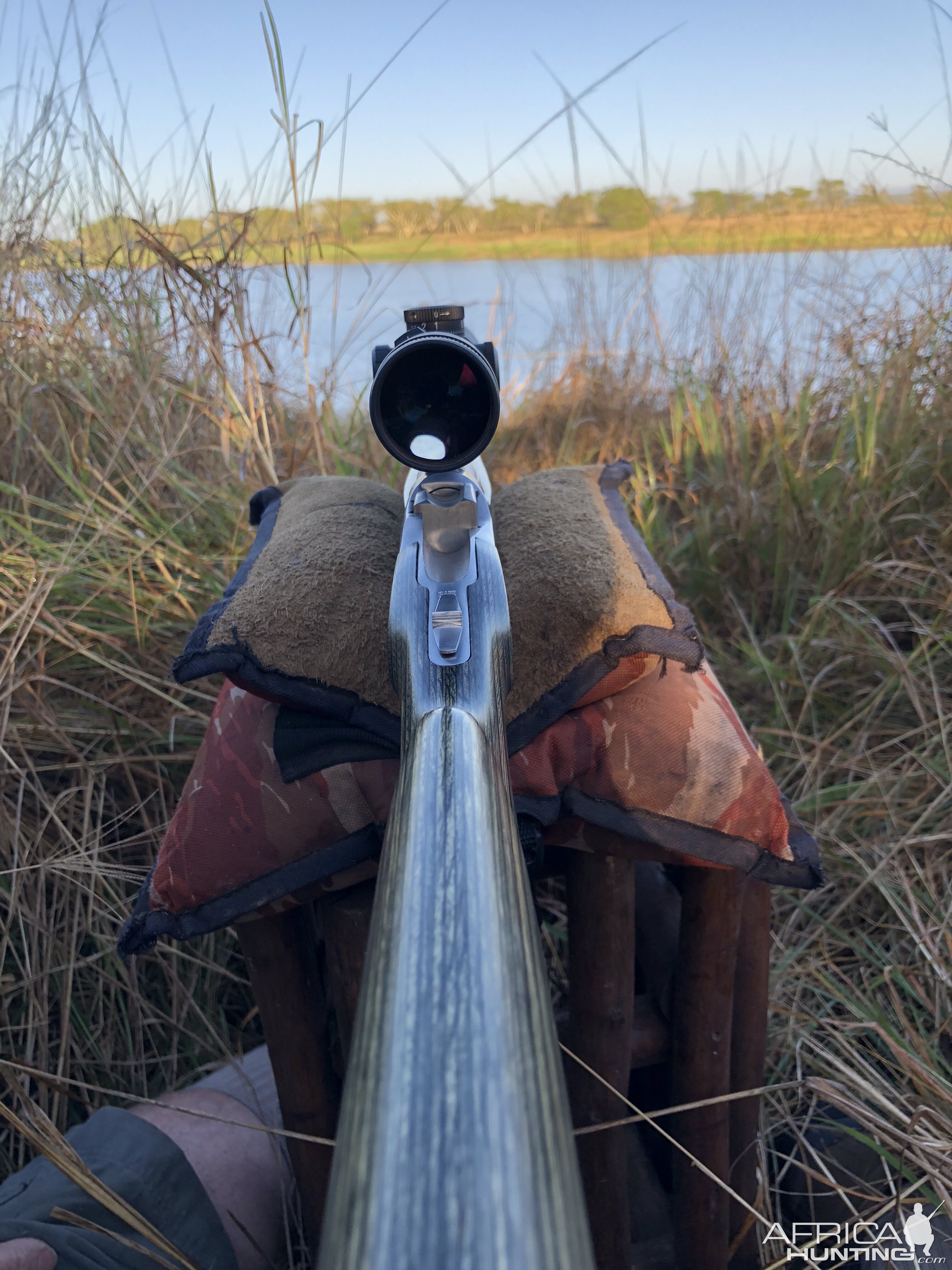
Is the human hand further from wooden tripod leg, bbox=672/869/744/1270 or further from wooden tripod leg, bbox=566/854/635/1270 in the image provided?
wooden tripod leg, bbox=672/869/744/1270

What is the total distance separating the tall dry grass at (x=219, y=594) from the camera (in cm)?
135

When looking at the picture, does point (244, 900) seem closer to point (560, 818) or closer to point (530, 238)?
point (560, 818)

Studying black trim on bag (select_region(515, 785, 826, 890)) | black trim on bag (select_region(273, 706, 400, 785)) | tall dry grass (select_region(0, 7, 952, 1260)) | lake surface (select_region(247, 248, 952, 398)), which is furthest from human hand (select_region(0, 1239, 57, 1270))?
lake surface (select_region(247, 248, 952, 398))

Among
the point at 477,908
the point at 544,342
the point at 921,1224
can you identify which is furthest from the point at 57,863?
the point at 544,342

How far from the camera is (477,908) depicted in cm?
41

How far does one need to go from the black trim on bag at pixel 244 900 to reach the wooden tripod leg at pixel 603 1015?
31 centimetres

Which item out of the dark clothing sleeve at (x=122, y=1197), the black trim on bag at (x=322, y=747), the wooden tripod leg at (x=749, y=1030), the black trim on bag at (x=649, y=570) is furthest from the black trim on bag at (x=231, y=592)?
the wooden tripod leg at (x=749, y=1030)

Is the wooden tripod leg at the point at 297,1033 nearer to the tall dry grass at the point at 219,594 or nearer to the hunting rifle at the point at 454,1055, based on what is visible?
the tall dry grass at the point at 219,594

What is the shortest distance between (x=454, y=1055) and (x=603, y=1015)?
0.82m

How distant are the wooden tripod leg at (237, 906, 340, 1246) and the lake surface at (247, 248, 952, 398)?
1275 mm

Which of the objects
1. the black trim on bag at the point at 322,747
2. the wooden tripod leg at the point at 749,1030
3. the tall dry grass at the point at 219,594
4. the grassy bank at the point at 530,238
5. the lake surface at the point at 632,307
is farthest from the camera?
the lake surface at the point at 632,307

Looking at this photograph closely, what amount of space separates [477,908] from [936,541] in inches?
76.7

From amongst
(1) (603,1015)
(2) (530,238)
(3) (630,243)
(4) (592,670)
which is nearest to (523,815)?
(4) (592,670)

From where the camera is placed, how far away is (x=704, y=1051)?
1100 millimetres
